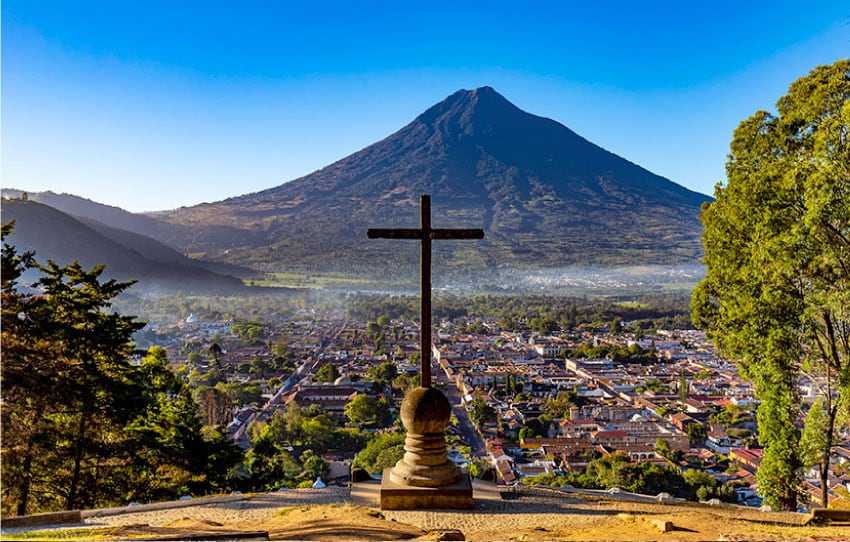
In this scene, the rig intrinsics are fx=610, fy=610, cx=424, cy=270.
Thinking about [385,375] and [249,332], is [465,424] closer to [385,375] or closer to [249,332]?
[385,375]

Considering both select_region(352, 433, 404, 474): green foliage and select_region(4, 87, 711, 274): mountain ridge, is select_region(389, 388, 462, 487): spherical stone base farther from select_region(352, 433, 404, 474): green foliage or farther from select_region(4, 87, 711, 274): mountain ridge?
select_region(4, 87, 711, 274): mountain ridge

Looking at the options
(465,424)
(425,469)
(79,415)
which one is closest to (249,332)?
(465,424)

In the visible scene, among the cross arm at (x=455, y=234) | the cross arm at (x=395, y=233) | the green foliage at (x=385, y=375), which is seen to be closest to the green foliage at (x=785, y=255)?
the cross arm at (x=455, y=234)

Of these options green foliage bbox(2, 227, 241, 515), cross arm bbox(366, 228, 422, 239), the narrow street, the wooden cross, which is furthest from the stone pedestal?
the narrow street

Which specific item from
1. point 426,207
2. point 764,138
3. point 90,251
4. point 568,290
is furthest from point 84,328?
point 568,290

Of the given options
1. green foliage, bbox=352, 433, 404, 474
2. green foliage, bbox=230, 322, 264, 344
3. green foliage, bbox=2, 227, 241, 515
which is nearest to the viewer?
green foliage, bbox=2, 227, 241, 515

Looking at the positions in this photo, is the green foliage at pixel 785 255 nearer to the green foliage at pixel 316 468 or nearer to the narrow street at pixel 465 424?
the narrow street at pixel 465 424
